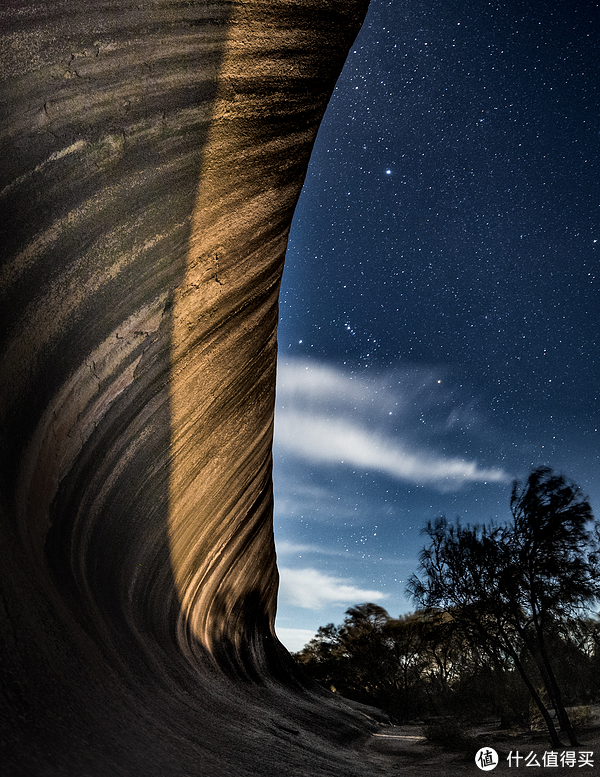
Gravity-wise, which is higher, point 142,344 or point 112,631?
point 142,344

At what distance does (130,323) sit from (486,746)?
896 centimetres

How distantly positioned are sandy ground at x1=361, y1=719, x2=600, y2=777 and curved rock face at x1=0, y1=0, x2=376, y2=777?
7.15ft

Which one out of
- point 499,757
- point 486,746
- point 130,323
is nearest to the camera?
point 130,323

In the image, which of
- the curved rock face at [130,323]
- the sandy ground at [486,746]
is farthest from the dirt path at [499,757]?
the curved rock face at [130,323]

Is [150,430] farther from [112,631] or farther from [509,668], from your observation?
[509,668]

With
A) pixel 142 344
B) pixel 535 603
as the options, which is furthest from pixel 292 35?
pixel 535 603

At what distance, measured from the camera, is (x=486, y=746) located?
303 inches

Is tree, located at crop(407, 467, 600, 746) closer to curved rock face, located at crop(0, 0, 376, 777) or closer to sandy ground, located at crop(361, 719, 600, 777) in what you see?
sandy ground, located at crop(361, 719, 600, 777)

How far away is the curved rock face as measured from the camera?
2729 mm

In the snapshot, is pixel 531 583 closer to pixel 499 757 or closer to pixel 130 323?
pixel 499 757

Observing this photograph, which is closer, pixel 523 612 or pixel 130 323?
pixel 130 323

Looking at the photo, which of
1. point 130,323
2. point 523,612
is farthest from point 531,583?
point 130,323

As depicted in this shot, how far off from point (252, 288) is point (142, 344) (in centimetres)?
171

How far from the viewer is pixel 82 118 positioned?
3385mm
